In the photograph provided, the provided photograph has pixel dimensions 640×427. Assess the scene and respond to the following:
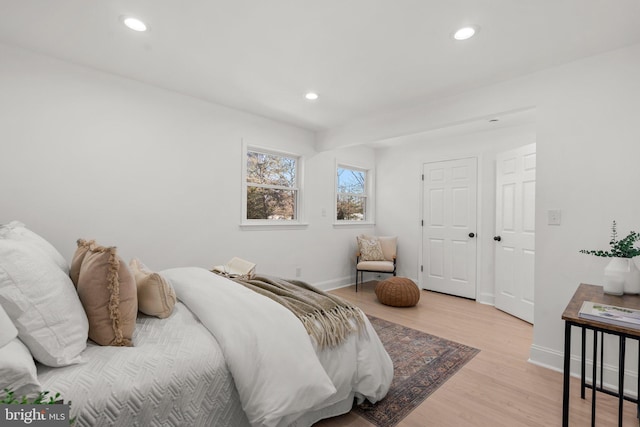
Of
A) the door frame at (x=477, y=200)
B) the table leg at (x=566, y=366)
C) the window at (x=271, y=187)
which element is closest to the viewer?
the table leg at (x=566, y=366)

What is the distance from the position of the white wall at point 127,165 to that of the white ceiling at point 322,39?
248 mm

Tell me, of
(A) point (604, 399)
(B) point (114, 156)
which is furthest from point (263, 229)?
(A) point (604, 399)

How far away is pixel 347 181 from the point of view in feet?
17.5

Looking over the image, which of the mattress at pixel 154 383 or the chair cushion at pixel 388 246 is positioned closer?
the mattress at pixel 154 383

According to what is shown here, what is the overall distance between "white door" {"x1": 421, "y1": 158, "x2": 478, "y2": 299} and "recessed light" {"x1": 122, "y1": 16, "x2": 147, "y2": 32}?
410 cm

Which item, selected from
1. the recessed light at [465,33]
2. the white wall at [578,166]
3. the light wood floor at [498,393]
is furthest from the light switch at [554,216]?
the recessed light at [465,33]

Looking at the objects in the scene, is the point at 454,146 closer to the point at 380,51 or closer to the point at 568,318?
the point at 380,51

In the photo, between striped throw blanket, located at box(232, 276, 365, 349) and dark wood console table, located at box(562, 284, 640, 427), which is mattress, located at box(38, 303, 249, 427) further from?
dark wood console table, located at box(562, 284, 640, 427)

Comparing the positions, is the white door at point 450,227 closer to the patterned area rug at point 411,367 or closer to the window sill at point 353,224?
the window sill at point 353,224

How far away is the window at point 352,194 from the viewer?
5.20m

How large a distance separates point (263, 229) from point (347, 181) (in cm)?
196

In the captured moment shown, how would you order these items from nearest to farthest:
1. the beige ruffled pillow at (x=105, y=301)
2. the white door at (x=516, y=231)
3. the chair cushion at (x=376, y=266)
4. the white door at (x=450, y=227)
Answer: the beige ruffled pillow at (x=105, y=301), the white door at (x=516, y=231), the white door at (x=450, y=227), the chair cushion at (x=376, y=266)

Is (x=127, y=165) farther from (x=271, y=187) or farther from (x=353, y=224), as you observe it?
(x=353, y=224)

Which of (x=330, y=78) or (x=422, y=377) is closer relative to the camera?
(x=422, y=377)
